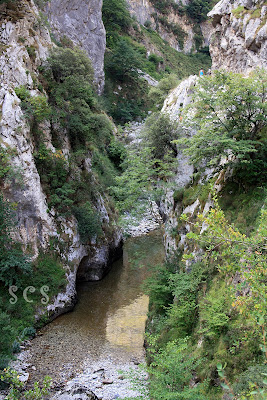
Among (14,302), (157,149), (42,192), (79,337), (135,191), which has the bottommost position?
(79,337)

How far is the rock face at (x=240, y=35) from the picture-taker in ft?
43.1

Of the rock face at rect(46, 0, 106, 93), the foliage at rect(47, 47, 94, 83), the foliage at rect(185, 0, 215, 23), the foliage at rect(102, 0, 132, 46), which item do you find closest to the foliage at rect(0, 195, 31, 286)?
the foliage at rect(47, 47, 94, 83)

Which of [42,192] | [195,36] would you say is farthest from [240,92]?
[195,36]

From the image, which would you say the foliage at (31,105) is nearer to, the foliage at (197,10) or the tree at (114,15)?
the tree at (114,15)

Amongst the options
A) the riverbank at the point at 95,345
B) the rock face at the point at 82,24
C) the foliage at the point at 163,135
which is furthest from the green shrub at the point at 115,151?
the riverbank at the point at 95,345

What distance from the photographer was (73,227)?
15.4 metres

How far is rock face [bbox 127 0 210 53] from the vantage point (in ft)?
183

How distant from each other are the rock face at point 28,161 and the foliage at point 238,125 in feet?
24.7

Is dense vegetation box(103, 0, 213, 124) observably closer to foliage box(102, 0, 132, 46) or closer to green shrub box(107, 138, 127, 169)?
foliage box(102, 0, 132, 46)

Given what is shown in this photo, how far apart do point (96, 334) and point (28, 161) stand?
315 inches

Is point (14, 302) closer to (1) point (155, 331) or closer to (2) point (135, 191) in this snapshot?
(1) point (155, 331)

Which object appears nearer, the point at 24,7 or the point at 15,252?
the point at 15,252

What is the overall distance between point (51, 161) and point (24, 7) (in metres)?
8.76

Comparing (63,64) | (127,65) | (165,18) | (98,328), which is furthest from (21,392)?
(165,18)
